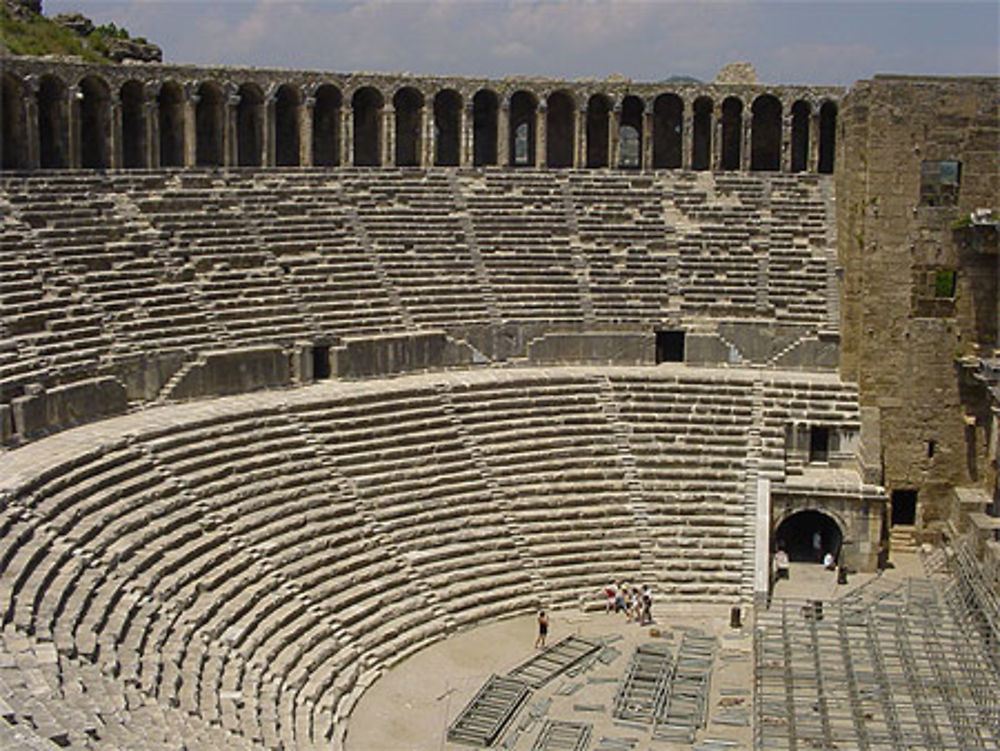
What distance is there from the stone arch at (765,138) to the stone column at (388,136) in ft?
32.1

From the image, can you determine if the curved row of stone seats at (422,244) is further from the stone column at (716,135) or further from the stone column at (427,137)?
the stone column at (716,135)

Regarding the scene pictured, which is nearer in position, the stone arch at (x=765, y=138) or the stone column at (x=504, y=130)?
the stone column at (x=504, y=130)

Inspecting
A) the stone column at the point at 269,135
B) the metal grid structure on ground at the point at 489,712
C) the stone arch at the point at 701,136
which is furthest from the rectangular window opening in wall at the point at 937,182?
the stone column at the point at 269,135

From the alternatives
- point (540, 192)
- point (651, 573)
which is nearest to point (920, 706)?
point (651, 573)

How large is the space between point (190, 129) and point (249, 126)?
2.30 m

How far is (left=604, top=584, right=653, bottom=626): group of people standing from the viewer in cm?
2353

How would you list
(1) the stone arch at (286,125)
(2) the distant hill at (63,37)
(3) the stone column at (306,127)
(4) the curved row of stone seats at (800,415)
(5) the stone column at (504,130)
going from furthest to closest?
(2) the distant hill at (63,37) → (5) the stone column at (504,130) → (1) the stone arch at (286,125) → (3) the stone column at (306,127) → (4) the curved row of stone seats at (800,415)

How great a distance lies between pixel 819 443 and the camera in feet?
Answer: 90.3

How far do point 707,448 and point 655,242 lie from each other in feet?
23.8

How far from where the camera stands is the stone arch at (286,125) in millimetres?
33156

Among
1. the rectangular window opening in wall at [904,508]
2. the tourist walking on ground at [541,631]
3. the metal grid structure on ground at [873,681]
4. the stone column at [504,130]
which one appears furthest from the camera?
the stone column at [504,130]

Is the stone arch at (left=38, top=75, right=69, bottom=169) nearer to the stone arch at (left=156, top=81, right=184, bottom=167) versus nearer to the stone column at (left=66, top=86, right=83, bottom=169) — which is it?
the stone column at (left=66, top=86, right=83, bottom=169)

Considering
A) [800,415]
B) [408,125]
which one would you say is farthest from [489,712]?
[408,125]

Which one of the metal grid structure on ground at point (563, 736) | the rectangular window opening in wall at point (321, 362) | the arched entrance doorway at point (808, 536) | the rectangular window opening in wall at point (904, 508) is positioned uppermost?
the rectangular window opening in wall at point (321, 362)
